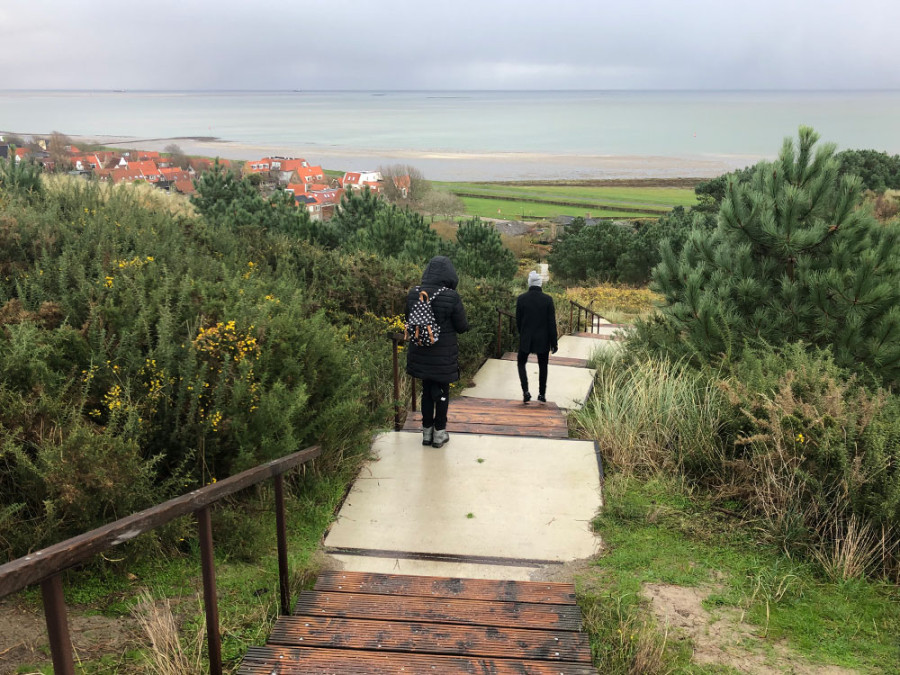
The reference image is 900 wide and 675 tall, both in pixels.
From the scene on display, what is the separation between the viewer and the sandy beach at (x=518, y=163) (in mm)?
114062

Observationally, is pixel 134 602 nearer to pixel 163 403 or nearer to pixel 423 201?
pixel 163 403

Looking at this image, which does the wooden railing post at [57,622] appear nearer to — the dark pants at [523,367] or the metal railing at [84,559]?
the metal railing at [84,559]

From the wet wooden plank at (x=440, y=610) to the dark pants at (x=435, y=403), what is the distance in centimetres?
265

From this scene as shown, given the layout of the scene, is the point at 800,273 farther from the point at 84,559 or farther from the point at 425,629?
the point at 84,559

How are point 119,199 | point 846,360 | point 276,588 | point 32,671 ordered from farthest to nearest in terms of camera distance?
point 119,199
point 846,360
point 276,588
point 32,671

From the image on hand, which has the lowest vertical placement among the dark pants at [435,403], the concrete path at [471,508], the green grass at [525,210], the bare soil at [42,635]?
the concrete path at [471,508]

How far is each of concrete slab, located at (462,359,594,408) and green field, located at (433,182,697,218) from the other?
199ft

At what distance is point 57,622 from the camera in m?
1.92

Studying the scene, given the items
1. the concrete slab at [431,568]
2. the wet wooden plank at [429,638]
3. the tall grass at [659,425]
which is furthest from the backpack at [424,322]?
the wet wooden plank at [429,638]

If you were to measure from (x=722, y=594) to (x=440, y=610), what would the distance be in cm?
168

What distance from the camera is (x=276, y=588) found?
381cm

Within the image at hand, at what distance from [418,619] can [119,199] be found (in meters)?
7.87

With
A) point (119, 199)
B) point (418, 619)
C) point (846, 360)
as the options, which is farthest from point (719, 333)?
point (119, 199)

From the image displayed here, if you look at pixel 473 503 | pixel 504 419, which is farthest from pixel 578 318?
pixel 473 503
